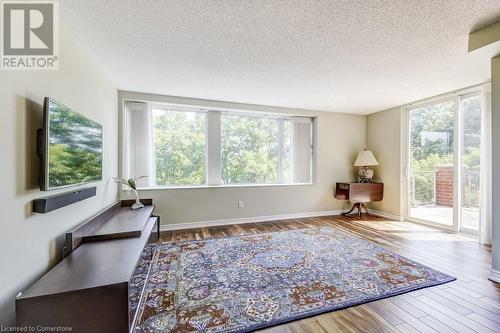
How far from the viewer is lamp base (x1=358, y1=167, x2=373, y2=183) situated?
4.68m

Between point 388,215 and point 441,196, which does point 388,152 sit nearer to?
point 441,196

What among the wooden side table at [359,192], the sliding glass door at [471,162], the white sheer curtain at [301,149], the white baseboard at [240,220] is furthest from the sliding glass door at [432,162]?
the white sheer curtain at [301,149]

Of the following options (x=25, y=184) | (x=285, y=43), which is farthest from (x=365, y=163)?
(x=25, y=184)

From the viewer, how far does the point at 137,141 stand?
11.9ft

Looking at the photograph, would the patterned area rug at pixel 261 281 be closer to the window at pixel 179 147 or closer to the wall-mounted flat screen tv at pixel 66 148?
the wall-mounted flat screen tv at pixel 66 148

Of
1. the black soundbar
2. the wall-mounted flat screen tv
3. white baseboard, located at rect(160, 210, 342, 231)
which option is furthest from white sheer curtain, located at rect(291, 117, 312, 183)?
the black soundbar

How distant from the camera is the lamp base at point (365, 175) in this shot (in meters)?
4.68

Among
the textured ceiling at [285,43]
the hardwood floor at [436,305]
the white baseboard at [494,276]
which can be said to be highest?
the textured ceiling at [285,43]

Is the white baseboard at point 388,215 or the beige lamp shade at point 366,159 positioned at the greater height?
the beige lamp shade at point 366,159

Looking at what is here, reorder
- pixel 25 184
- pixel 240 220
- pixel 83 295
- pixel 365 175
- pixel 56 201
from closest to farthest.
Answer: pixel 83 295, pixel 25 184, pixel 56 201, pixel 240 220, pixel 365 175

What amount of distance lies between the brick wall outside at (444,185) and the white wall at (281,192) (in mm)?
1550

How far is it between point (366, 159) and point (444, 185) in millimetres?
1330

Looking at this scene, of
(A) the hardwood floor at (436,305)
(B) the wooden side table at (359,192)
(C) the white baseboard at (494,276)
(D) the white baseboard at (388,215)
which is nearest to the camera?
(A) the hardwood floor at (436,305)

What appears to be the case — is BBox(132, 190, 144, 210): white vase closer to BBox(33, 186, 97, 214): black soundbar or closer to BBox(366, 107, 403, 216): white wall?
BBox(33, 186, 97, 214): black soundbar
